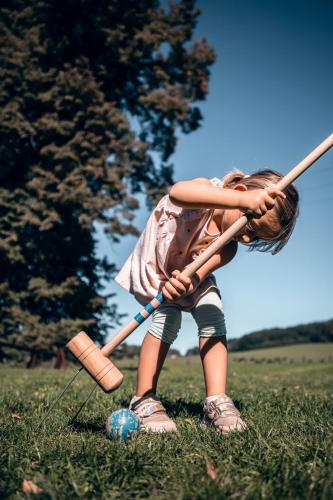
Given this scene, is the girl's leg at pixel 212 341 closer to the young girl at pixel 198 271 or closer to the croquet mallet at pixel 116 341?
the young girl at pixel 198 271

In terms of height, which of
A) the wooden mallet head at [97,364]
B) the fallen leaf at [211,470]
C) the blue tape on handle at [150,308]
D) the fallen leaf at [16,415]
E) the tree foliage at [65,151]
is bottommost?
the fallen leaf at [211,470]

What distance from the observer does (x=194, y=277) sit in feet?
10.4

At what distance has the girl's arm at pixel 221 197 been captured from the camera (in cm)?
269

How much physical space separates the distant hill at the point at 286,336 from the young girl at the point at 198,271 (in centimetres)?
3151

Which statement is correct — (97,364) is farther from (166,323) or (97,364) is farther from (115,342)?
(166,323)

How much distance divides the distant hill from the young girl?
1240 inches

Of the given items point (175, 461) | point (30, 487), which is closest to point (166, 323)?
point (175, 461)

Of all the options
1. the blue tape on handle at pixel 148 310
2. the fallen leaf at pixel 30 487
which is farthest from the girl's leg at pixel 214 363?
the fallen leaf at pixel 30 487

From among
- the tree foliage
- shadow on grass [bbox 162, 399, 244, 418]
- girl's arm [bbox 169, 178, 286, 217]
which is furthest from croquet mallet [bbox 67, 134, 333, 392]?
the tree foliage

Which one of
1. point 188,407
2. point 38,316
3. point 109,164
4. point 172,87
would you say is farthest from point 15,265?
point 188,407

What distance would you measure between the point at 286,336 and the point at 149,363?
35.6 metres

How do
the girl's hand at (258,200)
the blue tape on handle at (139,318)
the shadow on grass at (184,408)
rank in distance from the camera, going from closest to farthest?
1. the girl's hand at (258,200)
2. the blue tape on handle at (139,318)
3. the shadow on grass at (184,408)

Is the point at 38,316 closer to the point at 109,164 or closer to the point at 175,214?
the point at 109,164

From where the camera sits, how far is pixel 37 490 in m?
1.70
